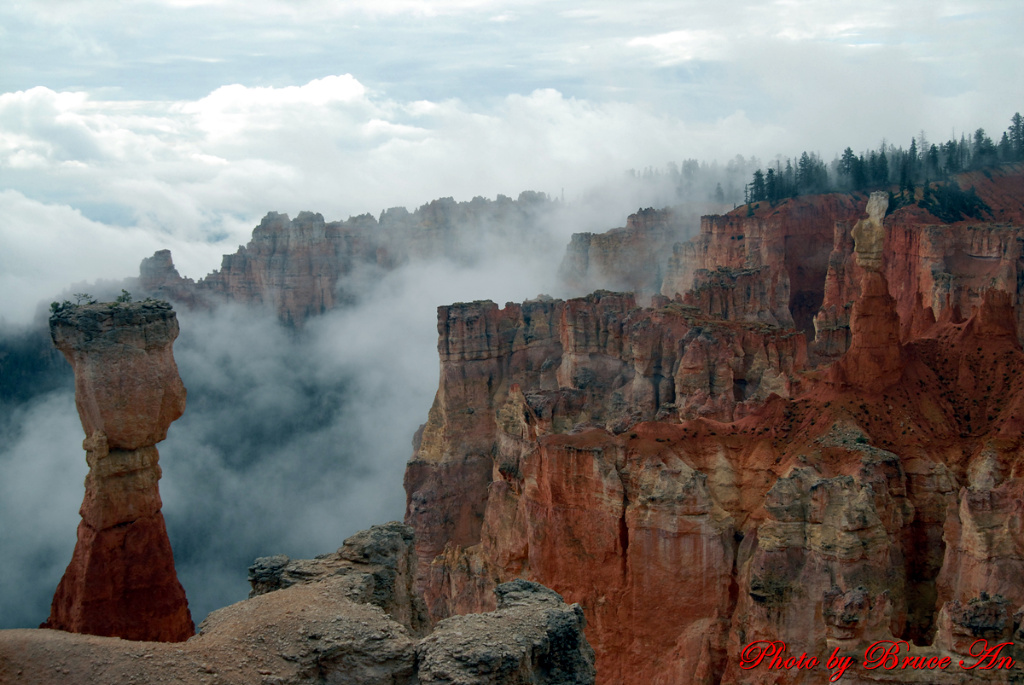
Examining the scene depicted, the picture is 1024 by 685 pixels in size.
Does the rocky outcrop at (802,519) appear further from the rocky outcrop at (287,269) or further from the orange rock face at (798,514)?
the rocky outcrop at (287,269)

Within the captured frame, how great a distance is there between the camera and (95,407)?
1792 cm

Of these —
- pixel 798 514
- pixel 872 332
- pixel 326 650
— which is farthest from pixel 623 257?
pixel 326 650

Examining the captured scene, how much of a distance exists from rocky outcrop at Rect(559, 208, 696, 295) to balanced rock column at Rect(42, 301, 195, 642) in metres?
63.4

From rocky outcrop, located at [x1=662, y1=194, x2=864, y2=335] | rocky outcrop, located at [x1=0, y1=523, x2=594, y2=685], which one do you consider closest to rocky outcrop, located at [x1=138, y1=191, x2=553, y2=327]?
rocky outcrop, located at [x1=662, y1=194, x2=864, y2=335]

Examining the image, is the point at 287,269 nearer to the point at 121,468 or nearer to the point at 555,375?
the point at 555,375

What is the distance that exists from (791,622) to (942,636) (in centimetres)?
420

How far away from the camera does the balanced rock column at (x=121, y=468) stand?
58.3ft

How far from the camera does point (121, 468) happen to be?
1839 cm

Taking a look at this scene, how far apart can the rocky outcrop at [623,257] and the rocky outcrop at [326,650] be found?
6813cm

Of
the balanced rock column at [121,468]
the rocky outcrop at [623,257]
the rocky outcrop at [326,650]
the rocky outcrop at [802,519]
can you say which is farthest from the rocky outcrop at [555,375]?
the rocky outcrop at [623,257]

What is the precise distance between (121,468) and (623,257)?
67.2 metres

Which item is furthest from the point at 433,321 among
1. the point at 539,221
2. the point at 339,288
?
the point at 539,221

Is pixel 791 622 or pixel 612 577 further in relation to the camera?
pixel 612 577

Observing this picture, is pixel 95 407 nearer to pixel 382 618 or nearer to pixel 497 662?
pixel 382 618
